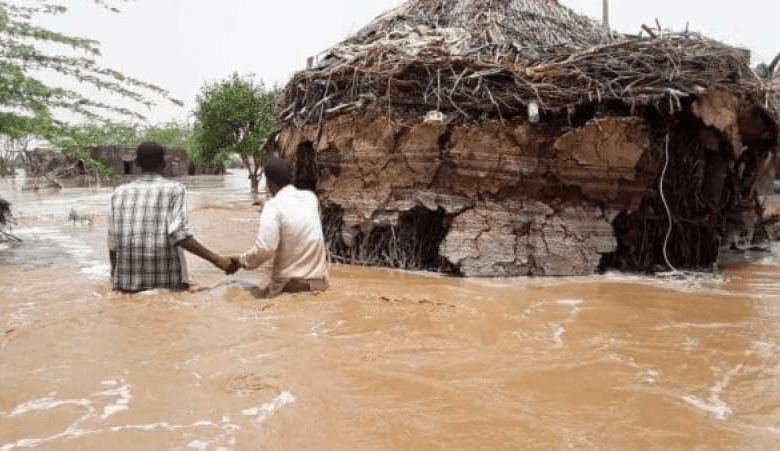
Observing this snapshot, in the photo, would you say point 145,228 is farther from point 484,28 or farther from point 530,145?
point 484,28

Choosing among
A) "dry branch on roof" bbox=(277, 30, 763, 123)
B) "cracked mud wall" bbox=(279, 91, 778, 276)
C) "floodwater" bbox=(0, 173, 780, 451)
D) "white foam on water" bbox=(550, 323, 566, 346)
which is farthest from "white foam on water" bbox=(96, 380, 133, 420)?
"dry branch on roof" bbox=(277, 30, 763, 123)

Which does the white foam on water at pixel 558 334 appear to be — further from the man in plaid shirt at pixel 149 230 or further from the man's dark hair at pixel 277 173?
the man in plaid shirt at pixel 149 230

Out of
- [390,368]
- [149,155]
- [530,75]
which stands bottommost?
[390,368]

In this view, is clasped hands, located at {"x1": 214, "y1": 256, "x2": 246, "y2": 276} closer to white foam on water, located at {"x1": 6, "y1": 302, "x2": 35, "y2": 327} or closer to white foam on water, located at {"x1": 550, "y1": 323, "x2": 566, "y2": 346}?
white foam on water, located at {"x1": 6, "y1": 302, "x2": 35, "y2": 327}

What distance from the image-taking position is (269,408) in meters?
2.65

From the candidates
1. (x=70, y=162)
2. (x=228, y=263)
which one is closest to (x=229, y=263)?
(x=228, y=263)

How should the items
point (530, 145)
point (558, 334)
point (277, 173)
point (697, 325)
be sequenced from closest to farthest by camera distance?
point (558, 334) → point (697, 325) → point (277, 173) → point (530, 145)

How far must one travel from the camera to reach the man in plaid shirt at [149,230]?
14.9ft

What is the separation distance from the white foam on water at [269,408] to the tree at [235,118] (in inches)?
800

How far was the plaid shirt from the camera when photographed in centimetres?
453

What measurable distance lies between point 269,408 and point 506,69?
462 cm

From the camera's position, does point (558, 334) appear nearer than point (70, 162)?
Yes

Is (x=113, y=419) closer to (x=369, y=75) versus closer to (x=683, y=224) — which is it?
(x=369, y=75)

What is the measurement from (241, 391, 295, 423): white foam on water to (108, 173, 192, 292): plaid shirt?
83.9 inches
